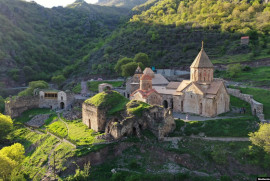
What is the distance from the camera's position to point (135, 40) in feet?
230

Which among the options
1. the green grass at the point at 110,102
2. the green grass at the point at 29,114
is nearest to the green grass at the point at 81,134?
the green grass at the point at 110,102

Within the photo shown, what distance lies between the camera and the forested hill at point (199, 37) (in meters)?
53.7

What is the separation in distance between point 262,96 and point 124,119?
1820 centimetres

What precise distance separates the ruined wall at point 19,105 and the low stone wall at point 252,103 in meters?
30.4

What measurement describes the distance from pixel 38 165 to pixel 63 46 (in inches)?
2578

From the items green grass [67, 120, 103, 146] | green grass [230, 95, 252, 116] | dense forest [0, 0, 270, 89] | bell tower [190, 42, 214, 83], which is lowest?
green grass [67, 120, 103, 146]

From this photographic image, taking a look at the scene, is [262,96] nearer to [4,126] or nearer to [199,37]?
[4,126]

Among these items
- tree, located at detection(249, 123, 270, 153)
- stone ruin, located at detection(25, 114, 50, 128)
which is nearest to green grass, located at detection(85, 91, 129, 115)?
stone ruin, located at detection(25, 114, 50, 128)

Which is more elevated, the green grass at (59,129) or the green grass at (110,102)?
the green grass at (110,102)

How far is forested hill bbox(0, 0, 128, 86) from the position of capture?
61544 millimetres

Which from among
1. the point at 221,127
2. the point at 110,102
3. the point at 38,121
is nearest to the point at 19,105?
the point at 38,121

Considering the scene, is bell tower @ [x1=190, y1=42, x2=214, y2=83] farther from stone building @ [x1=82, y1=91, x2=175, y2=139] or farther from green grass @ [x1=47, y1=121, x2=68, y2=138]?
green grass @ [x1=47, y1=121, x2=68, y2=138]

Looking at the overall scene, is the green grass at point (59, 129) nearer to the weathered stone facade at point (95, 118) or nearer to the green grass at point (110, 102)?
Result: the weathered stone facade at point (95, 118)

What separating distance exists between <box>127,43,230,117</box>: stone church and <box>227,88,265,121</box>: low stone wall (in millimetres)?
2654
